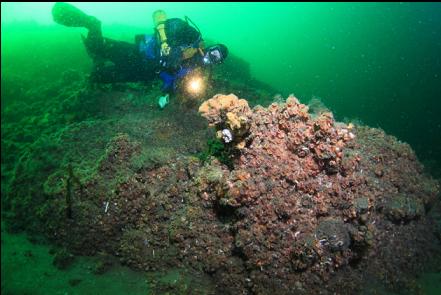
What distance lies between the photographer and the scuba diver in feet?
20.6

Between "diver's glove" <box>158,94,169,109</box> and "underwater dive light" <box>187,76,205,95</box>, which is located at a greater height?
"underwater dive light" <box>187,76,205,95</box>

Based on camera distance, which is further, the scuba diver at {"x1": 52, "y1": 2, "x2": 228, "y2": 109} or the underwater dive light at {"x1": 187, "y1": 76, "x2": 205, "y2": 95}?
the underwater dive light at {"x1": 187, "y1": 76, "x2": 205, "y2": 95}

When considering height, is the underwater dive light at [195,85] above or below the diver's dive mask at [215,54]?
below

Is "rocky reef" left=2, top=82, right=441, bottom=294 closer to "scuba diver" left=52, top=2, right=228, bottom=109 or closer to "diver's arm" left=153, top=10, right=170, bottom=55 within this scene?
"scuba diver" left=52, top=2, right=228, bottom=109

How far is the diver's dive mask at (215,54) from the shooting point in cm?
625

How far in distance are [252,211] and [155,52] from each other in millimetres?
5319

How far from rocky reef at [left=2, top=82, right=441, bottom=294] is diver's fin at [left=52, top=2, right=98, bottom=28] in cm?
583

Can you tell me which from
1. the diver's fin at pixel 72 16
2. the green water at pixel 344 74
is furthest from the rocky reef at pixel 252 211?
A: the diver's fin at pixel 72 16

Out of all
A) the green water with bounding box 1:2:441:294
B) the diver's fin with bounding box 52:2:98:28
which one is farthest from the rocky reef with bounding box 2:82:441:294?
the diver's fin with bounding box 52:2:98:28

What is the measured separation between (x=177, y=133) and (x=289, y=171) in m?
2.74

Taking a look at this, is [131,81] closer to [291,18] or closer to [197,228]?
[197,228]

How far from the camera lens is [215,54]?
20.6ft

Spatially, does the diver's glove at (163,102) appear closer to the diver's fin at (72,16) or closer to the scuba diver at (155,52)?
the scuba diver at (155,52)

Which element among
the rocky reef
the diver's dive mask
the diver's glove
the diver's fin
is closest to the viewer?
the rocky reef
